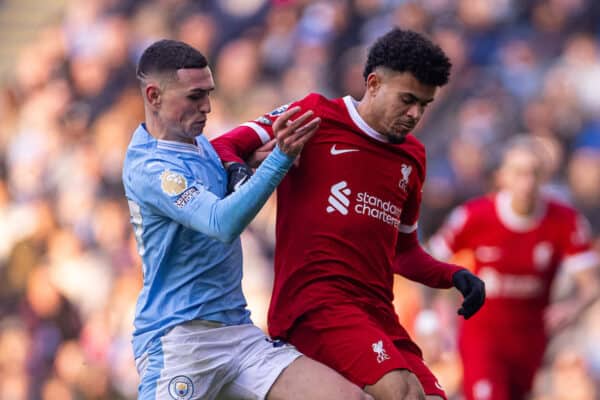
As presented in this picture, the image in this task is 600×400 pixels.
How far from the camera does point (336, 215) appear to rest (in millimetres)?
4859

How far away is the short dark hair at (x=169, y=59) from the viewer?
472cm

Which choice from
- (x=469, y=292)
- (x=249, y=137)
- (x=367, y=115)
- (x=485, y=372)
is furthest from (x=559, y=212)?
(x=249, y=137)

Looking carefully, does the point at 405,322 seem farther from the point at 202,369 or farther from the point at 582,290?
the point at 202,369

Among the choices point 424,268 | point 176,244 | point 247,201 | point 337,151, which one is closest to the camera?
point 247,201

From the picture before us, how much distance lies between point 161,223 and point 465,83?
17.6ft

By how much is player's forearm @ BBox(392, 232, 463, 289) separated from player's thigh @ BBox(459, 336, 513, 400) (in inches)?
101

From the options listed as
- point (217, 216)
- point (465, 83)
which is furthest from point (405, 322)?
point (217, 216)

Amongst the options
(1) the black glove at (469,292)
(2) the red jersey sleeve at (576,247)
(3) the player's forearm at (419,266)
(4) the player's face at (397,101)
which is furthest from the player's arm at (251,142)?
(2) the red jersey sleeve at (576,247)

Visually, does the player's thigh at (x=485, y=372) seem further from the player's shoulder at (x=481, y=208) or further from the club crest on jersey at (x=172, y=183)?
the club crest on jersey at (x=172, y=183)

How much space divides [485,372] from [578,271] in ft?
3.05

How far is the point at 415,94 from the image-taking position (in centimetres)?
482

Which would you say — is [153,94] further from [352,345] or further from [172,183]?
[352,345]

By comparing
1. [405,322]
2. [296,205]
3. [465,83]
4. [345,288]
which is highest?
[465,83]

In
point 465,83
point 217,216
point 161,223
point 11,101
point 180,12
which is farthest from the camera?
point 11,101
